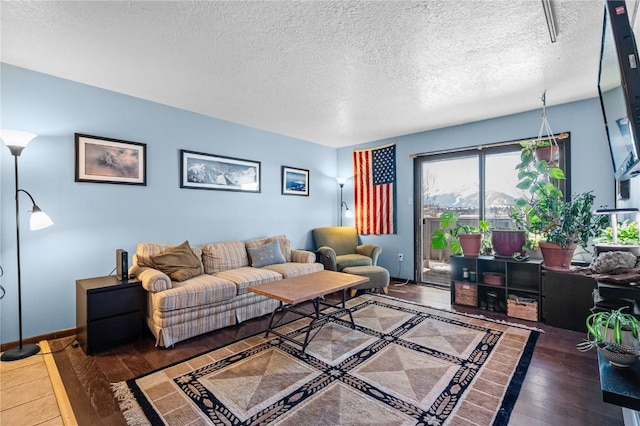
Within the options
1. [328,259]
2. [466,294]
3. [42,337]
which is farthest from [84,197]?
[466,294]

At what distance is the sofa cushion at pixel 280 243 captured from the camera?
4195 mm

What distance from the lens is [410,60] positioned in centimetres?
255

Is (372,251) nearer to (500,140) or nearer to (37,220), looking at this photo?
(500,140)

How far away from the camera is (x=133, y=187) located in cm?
331

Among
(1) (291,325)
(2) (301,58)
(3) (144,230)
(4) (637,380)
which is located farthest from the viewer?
(3) (144,230)

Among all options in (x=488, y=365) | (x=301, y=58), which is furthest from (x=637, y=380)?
(x=301, y=58)

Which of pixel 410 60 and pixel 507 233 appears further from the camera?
pixel 507 233

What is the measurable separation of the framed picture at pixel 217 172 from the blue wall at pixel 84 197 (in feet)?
0.30

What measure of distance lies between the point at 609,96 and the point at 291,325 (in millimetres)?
3029

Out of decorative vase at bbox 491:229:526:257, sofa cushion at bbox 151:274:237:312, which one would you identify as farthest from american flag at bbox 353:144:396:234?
sofa cushion at bbox 151:274:237:312

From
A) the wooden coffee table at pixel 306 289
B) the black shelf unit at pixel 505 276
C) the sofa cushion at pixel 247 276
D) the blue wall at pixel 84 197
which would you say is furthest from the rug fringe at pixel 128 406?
the black shelf unit at pixel 505 276

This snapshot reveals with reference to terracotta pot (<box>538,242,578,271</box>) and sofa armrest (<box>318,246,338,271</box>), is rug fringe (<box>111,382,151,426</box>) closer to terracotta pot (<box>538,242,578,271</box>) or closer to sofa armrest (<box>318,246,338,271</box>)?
sofa armrest (<box>318,246,338,271</box>)

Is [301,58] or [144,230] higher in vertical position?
[301,58]

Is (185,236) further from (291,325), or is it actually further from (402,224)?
(402,224)
